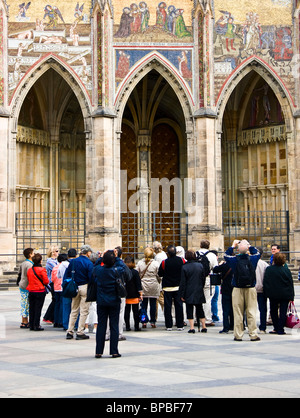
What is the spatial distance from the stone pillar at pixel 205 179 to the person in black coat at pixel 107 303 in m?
16.4

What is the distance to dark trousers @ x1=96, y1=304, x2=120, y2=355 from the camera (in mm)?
9805

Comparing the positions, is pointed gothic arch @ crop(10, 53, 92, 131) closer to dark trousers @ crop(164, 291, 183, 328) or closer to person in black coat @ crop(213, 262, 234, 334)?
dark trousers @ crop(164, 291, 183, 328)

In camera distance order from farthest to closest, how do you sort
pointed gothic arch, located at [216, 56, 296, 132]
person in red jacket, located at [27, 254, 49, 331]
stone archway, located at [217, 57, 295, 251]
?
stone archway, located at [217, 57, 295, 251]
pointed gothic arch, located at [216, 56, 296, 132]
person in red jacket, located at [27, 254, 49, 331]

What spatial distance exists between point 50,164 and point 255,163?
8753 mm

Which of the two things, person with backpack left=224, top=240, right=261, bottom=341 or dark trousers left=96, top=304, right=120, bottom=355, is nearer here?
dark trousers left=96, top=304, right=120, bottom=355

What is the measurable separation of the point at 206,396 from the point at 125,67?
2112 centimetres

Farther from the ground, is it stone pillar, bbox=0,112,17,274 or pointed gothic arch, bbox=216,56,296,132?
pointed gothic arch, bbox=216,56,296,132

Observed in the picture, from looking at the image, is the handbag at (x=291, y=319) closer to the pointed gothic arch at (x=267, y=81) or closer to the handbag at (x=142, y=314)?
the handbag at (x=142, y=314)

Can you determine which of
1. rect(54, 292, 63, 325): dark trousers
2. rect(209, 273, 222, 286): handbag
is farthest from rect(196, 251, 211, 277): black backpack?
rect(54, 292, 63, 325): dark trousers

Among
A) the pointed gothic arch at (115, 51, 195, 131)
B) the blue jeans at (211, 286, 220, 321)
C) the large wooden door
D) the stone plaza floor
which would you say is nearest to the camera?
the stone plaza floor

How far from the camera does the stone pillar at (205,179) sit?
2639cm

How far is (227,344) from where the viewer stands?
36.7ft

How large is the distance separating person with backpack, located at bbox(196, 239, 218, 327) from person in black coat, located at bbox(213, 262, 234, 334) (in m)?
0.43

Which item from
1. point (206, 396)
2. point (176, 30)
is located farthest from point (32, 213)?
point (206, 396)
